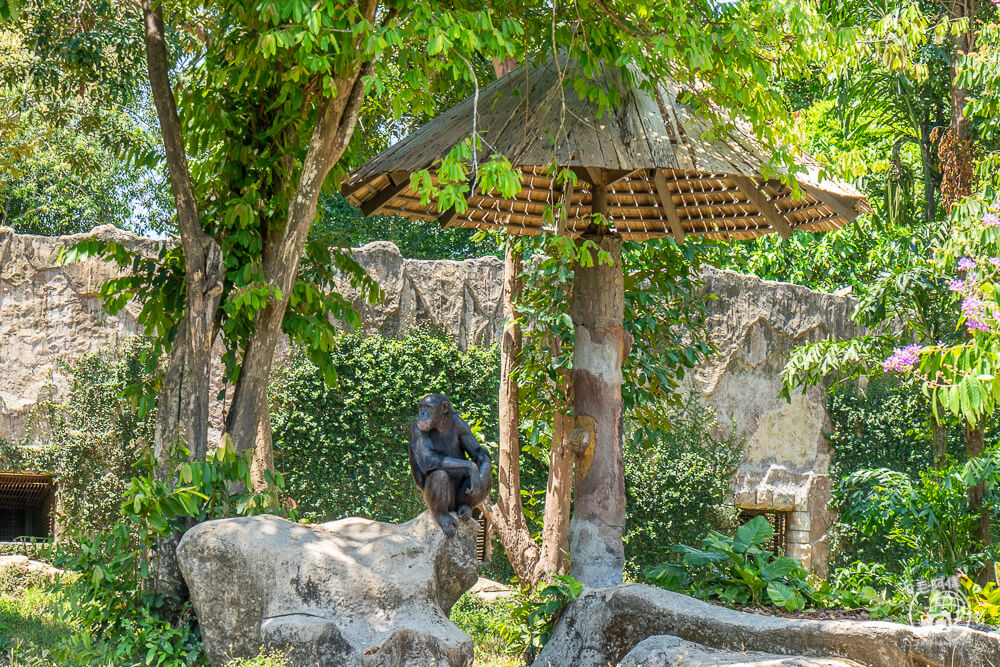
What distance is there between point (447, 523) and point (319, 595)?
791 millimetres

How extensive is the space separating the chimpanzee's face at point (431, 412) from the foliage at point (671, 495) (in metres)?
6.55

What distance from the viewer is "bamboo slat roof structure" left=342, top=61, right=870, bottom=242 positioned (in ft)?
20.4

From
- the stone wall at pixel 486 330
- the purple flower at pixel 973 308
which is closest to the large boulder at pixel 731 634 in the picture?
the purple flower at pixel 973 308

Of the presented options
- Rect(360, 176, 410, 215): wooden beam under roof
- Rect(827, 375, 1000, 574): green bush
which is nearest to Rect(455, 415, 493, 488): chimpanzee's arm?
Rect(360, 176, 410, 215): wooden beam under roof

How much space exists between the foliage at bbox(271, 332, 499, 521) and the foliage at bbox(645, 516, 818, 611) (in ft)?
16.9

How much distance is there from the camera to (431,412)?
5.61 m

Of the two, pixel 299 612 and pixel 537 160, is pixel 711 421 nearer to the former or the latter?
pixel 537 160

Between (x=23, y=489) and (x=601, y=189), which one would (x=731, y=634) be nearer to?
(x=601, y=189)

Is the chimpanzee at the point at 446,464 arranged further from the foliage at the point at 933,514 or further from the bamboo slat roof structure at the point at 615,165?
the foliage at the point at 933,514

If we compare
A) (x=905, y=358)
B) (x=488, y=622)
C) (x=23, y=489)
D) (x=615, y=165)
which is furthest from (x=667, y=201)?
(x=23, y=489)

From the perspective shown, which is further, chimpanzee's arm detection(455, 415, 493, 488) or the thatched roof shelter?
the thatched roof shelter

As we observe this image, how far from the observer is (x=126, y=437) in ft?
37.1

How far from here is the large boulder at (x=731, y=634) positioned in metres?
5.11

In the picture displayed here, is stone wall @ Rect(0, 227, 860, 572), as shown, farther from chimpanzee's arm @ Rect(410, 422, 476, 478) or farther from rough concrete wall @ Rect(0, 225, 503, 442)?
chimpanzee's arm @ Rect(410, 422, 476, 478)
